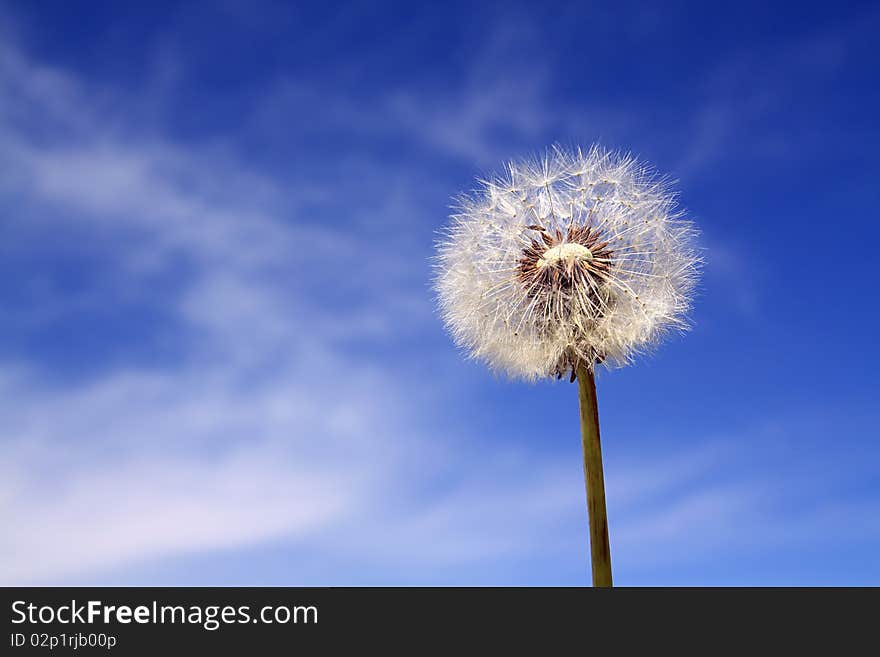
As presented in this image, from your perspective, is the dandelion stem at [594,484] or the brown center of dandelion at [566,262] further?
the brown center of dandelion at [566,262]

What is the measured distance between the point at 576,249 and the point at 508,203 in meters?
1.78

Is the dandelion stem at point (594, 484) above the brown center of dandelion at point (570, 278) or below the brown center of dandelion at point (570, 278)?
below

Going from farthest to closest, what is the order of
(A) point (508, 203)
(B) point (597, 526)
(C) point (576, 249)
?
Result: (A) point (508, 203)
(C) point (576, 249)
(B) point (597, 526)

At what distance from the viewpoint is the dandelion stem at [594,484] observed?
1177 cm

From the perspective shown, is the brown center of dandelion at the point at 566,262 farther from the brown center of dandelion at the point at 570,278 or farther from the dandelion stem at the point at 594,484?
the dandelion stem at the point at 594,484

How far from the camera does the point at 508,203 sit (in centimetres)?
1421

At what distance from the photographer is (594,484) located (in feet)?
39.6

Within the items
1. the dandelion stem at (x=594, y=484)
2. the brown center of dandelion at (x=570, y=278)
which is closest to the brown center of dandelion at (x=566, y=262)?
the brown center of dandelion at (x=570, y=278)

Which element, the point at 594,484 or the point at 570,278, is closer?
the point at 594,484

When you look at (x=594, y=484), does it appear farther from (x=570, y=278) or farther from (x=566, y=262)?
(x=566, y=262)
